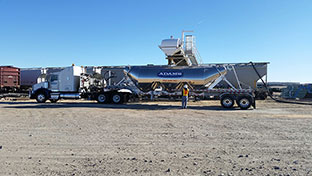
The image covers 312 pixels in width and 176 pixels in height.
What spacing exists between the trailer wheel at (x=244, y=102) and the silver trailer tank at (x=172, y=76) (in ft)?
7.33

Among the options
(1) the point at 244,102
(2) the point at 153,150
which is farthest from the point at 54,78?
(2) the point at 153,150

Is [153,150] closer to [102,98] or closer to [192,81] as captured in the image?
[192,81]

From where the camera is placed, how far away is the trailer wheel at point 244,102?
14078mm

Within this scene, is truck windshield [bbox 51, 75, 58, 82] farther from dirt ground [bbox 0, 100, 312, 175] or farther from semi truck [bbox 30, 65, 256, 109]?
dirt ground [bbox 0, 100, 312, 175]

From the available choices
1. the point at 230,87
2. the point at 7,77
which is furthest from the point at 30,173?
the point at 7,77

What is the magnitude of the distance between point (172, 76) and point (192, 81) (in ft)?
5.03

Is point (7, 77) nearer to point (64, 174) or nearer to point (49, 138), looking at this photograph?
point (49, 138)

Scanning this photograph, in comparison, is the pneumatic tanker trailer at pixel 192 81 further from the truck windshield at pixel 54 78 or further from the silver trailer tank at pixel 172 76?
the truck windshield at pixel 54 78

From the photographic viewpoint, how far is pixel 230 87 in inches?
605

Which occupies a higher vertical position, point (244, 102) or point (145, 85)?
point (145, 85)

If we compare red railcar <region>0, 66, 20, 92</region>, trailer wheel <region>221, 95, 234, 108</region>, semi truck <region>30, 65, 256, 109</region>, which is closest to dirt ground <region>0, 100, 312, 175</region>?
trailer wheel <region>221, 95, 234, 108</region>

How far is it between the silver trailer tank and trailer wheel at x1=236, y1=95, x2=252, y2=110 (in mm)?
2233

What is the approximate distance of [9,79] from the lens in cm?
2428

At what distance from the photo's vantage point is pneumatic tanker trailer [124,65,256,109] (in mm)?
14488
